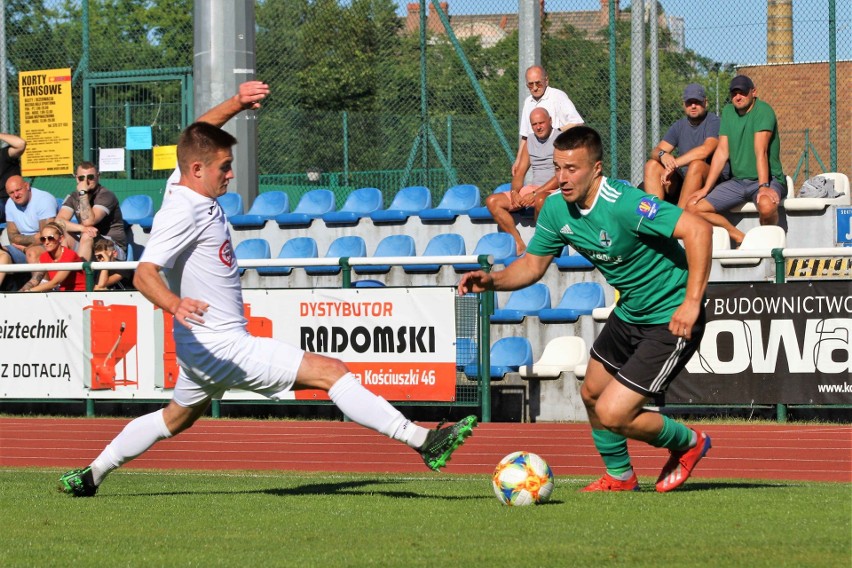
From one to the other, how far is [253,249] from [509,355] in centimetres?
492

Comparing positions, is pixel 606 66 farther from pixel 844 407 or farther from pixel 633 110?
pixel 844 407

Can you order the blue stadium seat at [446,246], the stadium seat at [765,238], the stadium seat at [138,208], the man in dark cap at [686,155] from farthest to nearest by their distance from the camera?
the stadium seat at [138,208], the blue stadium seat at [446,246], the man in dark cap at [686,155], the stadium seat at [765,238]

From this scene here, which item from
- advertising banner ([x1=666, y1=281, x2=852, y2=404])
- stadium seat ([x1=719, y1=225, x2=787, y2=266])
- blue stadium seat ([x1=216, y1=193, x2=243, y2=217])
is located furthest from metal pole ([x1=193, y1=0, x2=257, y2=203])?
advertising banner ([x1=666, y1=281, x2=852, y2=404])

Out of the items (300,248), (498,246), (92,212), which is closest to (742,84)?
(498,246)

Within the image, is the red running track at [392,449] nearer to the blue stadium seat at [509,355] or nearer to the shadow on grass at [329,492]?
the blue stadium seat at [509,355]

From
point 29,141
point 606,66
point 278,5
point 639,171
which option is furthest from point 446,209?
point 278,5

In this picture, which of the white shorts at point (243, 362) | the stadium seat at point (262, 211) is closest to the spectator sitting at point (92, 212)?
the stadium seat at point (262, 211)

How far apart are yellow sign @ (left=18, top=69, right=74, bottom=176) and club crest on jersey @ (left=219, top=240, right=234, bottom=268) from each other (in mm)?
16191

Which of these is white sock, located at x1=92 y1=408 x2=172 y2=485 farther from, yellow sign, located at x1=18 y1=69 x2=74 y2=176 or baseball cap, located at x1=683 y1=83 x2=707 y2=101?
yellow sign, located at x1=18 y1=69 x2=74 y2=176

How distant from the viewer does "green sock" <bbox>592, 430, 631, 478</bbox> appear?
7.96 metres

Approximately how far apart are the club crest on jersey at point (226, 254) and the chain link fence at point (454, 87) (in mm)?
12284

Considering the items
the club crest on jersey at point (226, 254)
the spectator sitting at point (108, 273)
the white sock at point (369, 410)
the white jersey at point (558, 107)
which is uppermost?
the white jersey at point (558, 107)

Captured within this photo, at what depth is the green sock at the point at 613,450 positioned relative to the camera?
7965mm

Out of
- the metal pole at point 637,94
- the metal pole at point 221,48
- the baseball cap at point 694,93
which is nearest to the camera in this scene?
the baseball cap at point 694,93
